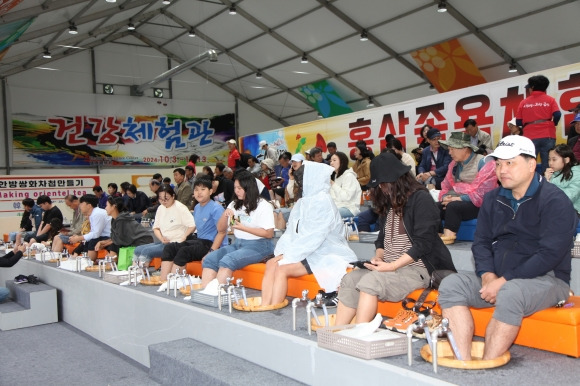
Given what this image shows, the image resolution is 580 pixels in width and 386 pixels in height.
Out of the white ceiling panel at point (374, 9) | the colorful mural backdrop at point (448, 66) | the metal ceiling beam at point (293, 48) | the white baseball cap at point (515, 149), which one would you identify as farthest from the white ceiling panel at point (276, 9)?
the white baseball cap at point (515, 149)

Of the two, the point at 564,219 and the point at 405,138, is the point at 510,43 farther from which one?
the point at 564,219

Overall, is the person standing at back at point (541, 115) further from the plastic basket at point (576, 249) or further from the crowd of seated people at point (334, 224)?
the plastic basket at point (576, 249)

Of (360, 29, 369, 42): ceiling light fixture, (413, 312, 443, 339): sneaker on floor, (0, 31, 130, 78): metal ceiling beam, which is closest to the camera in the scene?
(413, 312, 443, 339): sneaker on floor

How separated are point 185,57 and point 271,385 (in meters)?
16.7

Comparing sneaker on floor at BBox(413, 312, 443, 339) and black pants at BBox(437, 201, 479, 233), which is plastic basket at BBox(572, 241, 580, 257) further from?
sneaker on floor at BBox(413, 312, 443, 339)

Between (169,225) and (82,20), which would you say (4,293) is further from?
(82,20)

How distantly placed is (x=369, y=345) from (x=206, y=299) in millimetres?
1757

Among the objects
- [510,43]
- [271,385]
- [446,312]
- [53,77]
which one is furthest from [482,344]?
[53,77]

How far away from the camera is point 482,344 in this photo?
8.26ft

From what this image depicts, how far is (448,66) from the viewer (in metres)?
12.1

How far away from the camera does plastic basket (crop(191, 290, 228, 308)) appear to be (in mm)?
3783

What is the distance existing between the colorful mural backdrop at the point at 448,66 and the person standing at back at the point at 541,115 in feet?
22.9

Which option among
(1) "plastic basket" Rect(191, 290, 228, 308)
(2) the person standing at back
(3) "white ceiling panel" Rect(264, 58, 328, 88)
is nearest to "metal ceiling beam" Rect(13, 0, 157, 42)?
(3) "white ceiling panel" Rect(264, 58, 328, 88)

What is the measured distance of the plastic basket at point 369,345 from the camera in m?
2.39
